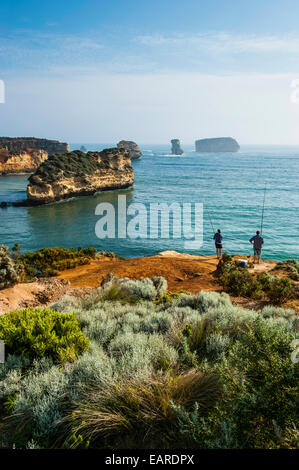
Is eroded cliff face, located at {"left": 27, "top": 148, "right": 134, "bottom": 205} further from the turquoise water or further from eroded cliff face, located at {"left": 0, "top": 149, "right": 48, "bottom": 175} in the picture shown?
eroded cliff face, located at {"left": 0, "top": 149, "right": 48, "bottom": 175}

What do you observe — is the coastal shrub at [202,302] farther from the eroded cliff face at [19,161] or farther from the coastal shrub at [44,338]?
the eroded cliff face at [19,161]

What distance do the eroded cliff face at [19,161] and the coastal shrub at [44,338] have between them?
3674 inches

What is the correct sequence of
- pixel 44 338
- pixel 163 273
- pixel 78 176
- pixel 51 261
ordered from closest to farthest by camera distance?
pixel 44 338 < pixel 163 273 < pixel 51 261 < pixel 78 176

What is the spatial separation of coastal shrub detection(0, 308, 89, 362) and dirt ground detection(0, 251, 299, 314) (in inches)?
178

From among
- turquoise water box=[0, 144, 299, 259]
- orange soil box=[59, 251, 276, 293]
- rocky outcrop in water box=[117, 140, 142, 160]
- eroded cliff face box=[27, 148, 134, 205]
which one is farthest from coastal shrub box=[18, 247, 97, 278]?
rocky outcrop in water box=[117, 140, 142, 160]

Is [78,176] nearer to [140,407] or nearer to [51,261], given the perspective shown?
[51,261]

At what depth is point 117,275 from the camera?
14500mm

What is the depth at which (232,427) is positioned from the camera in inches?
103

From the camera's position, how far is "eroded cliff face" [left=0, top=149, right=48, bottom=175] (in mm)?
89000

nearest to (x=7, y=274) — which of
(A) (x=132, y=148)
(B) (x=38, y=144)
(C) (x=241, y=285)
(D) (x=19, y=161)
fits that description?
(C) (x=241, y=285)

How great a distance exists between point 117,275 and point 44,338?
986 cm

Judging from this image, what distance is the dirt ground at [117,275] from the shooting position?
986 centimetres
